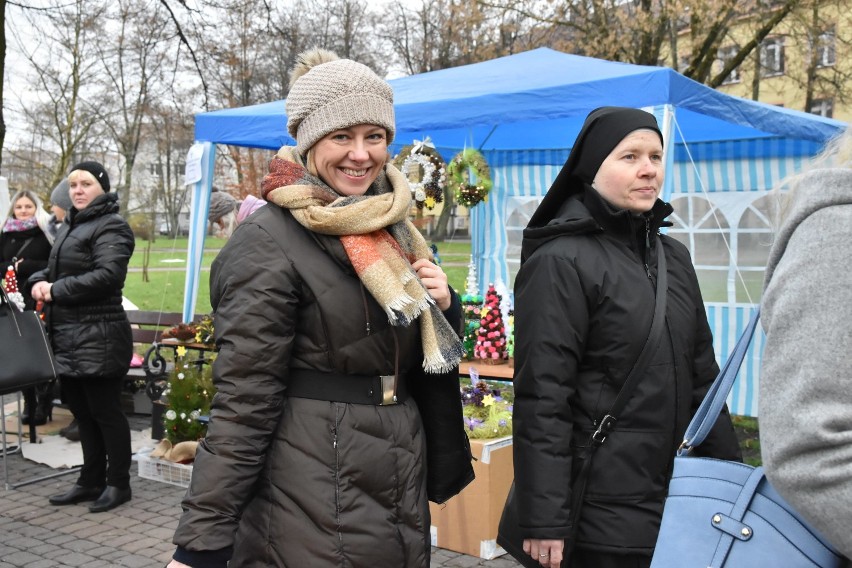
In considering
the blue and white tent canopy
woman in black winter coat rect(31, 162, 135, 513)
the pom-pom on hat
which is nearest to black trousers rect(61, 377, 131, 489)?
woman in black winter coat rect(31, 162, 135, 513)

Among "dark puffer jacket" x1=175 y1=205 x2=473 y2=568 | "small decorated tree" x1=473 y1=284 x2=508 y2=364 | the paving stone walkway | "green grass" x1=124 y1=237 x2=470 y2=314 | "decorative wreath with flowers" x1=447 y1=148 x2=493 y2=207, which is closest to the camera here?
"dark puffer jacket" x1=175 y1=205 x2=473 y2=568

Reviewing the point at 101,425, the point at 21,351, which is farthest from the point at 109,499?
the point at 21,351

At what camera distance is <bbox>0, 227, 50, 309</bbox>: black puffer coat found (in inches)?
294

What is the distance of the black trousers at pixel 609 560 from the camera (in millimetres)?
2299

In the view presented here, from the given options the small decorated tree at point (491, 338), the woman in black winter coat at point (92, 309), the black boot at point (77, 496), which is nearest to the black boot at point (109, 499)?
the woman in black winter coat at point (92, 309)

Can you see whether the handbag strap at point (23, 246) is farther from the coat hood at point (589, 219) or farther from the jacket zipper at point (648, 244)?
the jacket zipper at point (648, 244)

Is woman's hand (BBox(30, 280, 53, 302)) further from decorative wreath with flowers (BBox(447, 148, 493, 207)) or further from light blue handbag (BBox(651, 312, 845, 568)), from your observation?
light blue handbag (BBox(651, 312, 845, 568))

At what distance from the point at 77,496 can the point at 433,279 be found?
406 cm

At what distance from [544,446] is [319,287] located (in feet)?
2.48

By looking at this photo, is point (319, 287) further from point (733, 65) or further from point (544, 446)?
point (733, 65)

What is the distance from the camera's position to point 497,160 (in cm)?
1041

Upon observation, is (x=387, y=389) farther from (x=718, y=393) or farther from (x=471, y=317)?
(x=471, y=317)

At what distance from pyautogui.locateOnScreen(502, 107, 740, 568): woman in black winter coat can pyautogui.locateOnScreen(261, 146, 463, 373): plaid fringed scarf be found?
288 mm

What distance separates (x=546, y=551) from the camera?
7.47 ft
